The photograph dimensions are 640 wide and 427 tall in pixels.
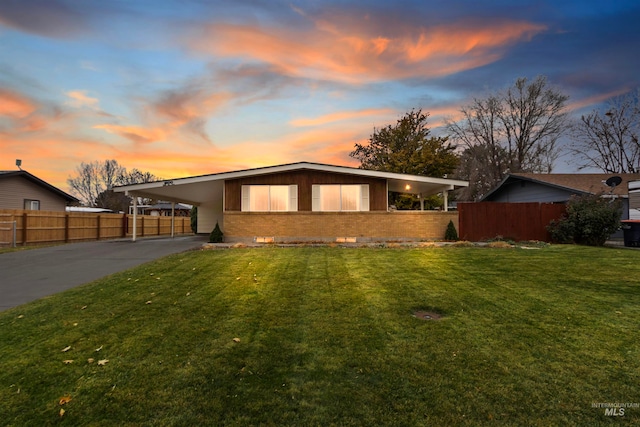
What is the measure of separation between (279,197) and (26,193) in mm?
18652

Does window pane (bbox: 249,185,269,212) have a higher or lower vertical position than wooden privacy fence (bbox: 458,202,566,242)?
higher

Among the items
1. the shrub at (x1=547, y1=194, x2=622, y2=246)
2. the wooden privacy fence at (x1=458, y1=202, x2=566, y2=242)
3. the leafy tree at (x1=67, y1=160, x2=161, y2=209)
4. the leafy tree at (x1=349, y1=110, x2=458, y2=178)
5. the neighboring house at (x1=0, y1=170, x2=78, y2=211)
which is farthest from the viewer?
the leafy tree at (x1=67, y1=160, x2=161, y2=209)

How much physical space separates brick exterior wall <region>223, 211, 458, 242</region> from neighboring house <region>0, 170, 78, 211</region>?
16.1 metres

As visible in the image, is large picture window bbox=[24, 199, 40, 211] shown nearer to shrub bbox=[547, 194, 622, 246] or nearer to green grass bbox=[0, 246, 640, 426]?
green grass bbox=[0, 246, 640, 426]

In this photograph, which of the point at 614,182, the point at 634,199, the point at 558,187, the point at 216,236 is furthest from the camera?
the point at 614,182

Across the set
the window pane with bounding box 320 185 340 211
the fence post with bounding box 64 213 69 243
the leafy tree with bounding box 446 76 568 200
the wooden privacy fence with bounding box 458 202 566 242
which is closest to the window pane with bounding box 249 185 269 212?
the window pane with bounding box 320 185 340 211

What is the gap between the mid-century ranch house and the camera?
Result: 13.9 metres

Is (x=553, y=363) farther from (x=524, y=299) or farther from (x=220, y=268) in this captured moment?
(x=220, y=268)

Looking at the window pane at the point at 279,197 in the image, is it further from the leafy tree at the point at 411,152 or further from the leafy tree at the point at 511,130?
the leafy tree at the point at 511,130

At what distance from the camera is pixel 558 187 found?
1709 cm

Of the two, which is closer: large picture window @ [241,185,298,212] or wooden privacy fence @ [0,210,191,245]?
wooden privacy fence @ [0,210,191,245]

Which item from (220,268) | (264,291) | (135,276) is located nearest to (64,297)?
(135,276)

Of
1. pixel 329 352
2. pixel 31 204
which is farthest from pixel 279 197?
pixel 31 204

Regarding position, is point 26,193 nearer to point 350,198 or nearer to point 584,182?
point 350,198
